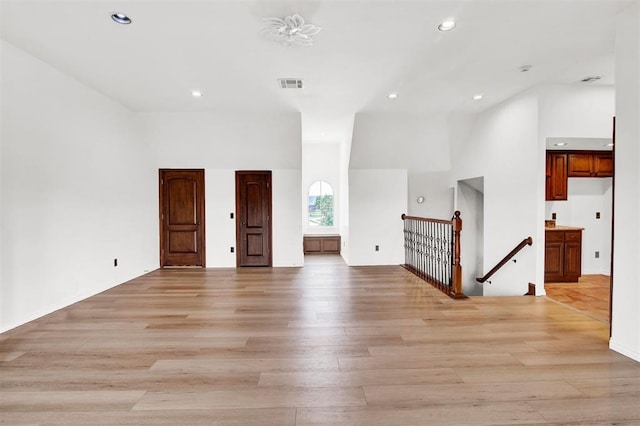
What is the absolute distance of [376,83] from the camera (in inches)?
171

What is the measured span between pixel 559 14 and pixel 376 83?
2076 millimetres

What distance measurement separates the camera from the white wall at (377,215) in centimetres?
669

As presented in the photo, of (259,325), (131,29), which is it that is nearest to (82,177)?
(131,29)

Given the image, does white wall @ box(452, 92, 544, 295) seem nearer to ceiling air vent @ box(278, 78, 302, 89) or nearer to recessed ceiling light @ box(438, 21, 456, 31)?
recessed ceiling light @ box(438, 21, 456, 31)

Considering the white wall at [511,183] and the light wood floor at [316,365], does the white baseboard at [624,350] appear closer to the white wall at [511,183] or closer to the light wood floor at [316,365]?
the light wood floor at [316,365]

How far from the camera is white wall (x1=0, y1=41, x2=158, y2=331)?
328 centimetres

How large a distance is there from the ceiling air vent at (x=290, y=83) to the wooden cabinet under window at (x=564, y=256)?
4.98m

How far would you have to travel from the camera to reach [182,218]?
6297 millimetres

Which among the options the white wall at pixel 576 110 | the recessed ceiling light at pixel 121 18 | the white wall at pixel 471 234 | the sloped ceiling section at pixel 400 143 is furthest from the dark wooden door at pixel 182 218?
the white wall at pixel 576 110

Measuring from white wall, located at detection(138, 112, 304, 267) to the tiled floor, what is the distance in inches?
176

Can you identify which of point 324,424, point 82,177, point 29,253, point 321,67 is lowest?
point 324,424

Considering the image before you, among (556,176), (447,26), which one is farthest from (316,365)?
(556,176)

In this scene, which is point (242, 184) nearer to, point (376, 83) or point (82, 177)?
point (82, 177)

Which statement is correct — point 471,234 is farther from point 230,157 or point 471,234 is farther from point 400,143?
point 230,157
